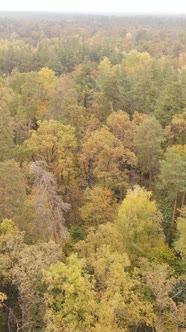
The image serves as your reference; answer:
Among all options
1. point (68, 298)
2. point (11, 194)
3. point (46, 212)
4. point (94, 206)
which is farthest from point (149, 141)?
point (68, 298)

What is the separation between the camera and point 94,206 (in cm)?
3566

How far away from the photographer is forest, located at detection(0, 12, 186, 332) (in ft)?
72.0

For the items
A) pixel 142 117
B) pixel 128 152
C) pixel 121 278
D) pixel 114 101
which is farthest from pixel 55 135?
pixel 121 278

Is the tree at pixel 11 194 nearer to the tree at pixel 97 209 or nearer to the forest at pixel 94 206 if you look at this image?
the forest at pixel 94 206

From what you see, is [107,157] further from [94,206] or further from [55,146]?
[94,206]

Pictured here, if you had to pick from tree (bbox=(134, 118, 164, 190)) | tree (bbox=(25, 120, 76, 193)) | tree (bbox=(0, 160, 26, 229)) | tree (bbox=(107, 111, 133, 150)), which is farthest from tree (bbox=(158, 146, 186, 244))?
tree (bbox=(0, 160, 26, 229))

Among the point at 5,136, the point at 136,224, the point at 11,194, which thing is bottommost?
the point at 136,224

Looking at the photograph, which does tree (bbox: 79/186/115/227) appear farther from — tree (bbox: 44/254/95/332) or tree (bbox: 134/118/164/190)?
tree (bbox: 44/254/95/332)

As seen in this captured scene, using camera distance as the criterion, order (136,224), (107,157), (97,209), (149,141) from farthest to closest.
→ (149,141) < (107,157) < (97,209) < (136,224)

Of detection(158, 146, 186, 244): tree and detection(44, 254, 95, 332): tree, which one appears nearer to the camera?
detection(44, 254, 95, 332): tree

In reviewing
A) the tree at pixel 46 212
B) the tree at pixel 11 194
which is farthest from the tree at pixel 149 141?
the tree at pixel 11 194

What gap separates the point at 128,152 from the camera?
3912cm

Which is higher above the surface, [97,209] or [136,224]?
[136,224]

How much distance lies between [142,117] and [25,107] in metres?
15.0
